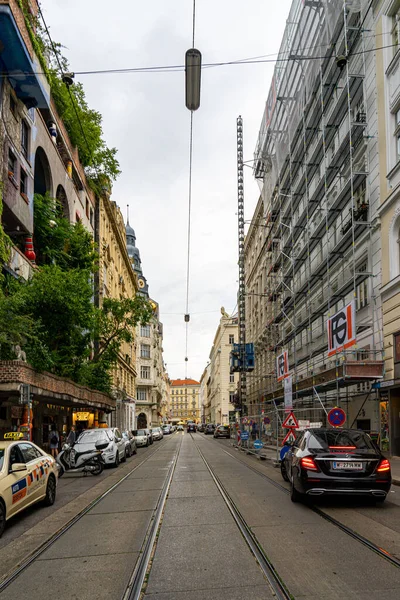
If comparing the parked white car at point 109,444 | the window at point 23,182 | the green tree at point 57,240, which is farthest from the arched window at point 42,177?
→ the parked white car at point 109,444

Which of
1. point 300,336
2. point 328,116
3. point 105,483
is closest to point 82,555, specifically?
point 105,483

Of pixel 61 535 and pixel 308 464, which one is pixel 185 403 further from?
pixel 61 535

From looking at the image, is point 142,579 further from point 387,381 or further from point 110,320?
point 110,320

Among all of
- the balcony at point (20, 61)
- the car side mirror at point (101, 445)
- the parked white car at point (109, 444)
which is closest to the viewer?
the car side mirror at point (101, 445)

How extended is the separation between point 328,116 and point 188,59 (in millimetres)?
20089

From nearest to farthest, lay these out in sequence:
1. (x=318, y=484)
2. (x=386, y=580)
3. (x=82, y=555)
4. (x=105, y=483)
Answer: (x=386, y=580) → (x=82, y=555) → (x=318, y=484) → (x=105, y=483)

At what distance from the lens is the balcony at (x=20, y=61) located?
1980 centimetres

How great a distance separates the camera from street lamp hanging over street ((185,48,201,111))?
992cm

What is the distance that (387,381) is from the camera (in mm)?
19844

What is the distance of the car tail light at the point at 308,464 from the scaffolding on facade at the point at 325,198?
33.5 feet

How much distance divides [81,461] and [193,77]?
1326 centimetres

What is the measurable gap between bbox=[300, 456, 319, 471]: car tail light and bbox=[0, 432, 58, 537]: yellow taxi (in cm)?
466

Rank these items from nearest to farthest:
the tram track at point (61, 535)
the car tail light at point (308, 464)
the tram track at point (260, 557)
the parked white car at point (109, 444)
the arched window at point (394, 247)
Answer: the tram track at point (260, 557), the tram track at point (61, 535), the car tail light at point (308, 464), the arched window at point (394, 247), the parked white car at point (109, 444)

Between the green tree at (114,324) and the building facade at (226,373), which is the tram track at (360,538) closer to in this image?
the green tree at (114,324)
